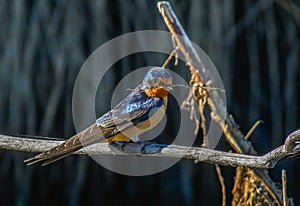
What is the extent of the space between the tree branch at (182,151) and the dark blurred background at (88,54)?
0.85m

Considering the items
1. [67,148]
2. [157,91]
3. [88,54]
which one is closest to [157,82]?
[157,91]

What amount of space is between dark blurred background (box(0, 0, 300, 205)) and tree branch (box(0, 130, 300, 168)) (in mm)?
855

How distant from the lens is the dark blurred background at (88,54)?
7.96 feet

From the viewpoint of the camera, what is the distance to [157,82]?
1.66 metres

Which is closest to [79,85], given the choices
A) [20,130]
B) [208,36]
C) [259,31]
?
[20,130]

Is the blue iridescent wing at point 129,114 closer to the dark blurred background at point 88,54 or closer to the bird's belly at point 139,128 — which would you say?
the bird's belly at point 139,128

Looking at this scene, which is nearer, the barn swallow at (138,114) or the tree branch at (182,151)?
the tree branch at (182,151)

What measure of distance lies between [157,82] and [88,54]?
0.82 meters

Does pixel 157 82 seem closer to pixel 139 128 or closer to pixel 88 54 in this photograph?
pixel 139 128

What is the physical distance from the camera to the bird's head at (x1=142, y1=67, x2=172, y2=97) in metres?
1.64

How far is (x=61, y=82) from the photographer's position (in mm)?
2494

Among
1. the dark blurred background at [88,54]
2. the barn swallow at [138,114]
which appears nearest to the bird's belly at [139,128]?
the barn swallow at [138,114]

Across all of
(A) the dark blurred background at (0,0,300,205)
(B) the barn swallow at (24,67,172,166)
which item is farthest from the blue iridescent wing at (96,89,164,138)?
(A) the dark blurred background at (0,0,300,205)

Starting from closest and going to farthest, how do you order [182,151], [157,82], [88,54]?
[182,151] < [157,82] < [88,54]
